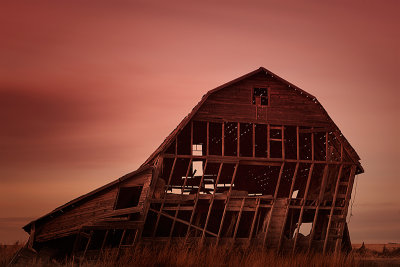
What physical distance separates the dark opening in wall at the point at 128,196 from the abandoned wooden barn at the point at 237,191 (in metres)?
0.03

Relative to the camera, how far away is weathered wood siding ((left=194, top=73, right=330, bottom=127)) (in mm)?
25594

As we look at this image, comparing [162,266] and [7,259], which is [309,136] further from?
[7,259]

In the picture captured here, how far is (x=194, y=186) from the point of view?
108 ft

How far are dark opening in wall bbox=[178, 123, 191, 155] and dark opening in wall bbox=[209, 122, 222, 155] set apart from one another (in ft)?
4.24

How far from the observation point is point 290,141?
29.2 m

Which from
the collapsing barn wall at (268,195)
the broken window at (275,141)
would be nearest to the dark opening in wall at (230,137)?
the collapsing barn wall at (268,195)

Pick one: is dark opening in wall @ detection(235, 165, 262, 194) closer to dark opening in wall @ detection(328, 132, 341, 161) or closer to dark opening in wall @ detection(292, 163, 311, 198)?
dark opening in wall @ detection(292, 163, 311, 198)

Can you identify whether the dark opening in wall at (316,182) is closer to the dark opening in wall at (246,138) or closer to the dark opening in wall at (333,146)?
the dark opening in wall at (333,146)

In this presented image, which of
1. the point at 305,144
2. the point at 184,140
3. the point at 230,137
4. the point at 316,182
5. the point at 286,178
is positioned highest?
the point at 305,144

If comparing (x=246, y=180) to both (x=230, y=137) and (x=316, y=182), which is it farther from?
(x=316, y=182)

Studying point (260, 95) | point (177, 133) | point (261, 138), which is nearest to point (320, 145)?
point (261, 138)

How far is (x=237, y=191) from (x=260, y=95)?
530 cm

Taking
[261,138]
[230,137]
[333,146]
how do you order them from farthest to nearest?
[230,137], [261,138], [333,146]

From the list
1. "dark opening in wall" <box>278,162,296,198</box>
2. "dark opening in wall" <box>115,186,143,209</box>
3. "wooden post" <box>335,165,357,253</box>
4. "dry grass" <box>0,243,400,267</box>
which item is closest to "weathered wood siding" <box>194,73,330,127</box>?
"wooden post" <box>335,165,357,253</box>
